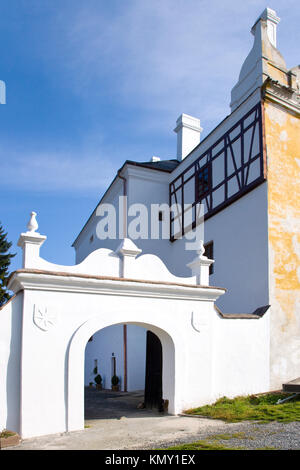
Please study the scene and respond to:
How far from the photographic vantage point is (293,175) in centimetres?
1316

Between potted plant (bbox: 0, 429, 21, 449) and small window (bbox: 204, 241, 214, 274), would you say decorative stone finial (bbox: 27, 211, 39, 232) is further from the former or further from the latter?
small window (bbox: 204, 241, 214, 274)

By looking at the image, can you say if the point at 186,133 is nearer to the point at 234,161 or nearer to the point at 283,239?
the point at 234,161

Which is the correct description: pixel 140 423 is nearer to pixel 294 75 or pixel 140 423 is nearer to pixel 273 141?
pixel 273 141

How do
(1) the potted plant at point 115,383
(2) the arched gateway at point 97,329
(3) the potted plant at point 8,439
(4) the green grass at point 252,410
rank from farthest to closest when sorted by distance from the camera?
(1) the potted plant at point 115,383 < (4) the green grass at point 252,410 < (2) the arched gateway at point 97,329 < (3) the potted plant at point 8,439

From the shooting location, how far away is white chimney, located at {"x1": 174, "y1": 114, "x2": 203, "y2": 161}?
2107 centimetres

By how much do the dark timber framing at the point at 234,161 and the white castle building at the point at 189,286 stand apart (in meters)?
0.05

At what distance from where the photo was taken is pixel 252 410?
367 inches

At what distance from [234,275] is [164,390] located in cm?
474

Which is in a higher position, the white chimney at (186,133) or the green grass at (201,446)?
the white chimney at (186,133)

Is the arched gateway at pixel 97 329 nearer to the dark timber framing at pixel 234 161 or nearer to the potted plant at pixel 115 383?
the dark timber framing at pixel 234 161

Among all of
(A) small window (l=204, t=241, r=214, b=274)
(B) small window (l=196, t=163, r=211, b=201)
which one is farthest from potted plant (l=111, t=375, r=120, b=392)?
(B) small window (l=196, t=163, r=211, b=201)

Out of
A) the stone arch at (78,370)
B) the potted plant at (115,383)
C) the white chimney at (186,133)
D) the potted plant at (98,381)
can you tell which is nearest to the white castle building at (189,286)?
the stone arch at (78,370)

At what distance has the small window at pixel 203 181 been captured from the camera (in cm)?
1557

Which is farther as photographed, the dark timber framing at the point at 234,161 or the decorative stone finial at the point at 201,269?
the dark timber framing at the point at 234,161
